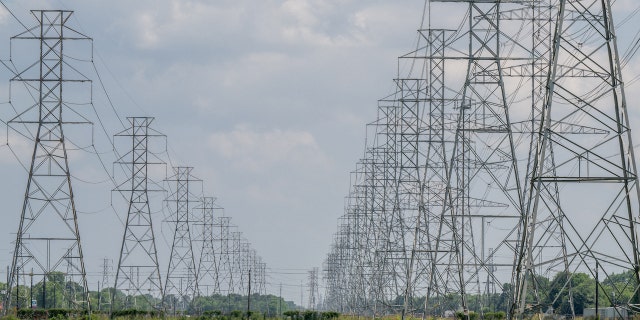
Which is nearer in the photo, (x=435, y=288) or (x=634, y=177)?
(x=634, y=177)

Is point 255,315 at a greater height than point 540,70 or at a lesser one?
lesser

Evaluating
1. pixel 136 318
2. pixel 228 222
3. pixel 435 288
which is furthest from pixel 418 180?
pixel 228 222

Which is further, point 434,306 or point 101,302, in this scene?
point 101,302

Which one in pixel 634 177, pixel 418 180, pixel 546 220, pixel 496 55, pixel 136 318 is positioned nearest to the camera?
pixel 634 177

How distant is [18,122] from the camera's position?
4459 cm

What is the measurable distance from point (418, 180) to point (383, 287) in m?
13.8

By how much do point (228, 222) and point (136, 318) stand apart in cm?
5886

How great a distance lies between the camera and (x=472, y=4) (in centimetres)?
4109

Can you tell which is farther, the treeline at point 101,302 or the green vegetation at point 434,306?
the treeline at point 101,302

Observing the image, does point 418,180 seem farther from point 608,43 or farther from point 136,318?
point 608,43

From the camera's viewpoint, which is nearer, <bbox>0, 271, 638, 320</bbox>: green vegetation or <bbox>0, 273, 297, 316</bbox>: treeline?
<bbox>0, 271, 638, 320</bbox>: green vegetation

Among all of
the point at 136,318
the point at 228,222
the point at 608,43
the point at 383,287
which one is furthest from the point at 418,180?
the point at 228,222

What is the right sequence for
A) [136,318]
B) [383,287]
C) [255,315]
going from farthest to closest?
[255,315] < [383,287] < [136,318]

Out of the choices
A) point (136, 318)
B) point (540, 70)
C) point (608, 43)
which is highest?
point (540, 70)
